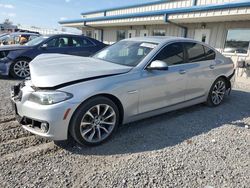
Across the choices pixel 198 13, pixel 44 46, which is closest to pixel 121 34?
pixel 198 13

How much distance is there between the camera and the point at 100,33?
1998 cm

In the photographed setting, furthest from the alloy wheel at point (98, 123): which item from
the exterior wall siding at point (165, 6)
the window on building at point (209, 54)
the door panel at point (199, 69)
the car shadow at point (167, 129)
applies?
the exterior wall siding at point (165, 6)

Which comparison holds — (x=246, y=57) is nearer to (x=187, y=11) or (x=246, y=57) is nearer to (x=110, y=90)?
(x=187, y=11)

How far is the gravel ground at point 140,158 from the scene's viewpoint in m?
2.61

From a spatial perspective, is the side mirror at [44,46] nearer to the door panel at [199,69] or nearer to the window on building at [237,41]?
the door panel at [199,69]

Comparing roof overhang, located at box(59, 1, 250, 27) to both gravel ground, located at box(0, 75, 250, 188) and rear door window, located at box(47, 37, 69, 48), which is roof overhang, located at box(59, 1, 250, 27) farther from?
gravel ground, located at box(0, 75, 250, 188)

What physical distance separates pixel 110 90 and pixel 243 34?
8574 mm

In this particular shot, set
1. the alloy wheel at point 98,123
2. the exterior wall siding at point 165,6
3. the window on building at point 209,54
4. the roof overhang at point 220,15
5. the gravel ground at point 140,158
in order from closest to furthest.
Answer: the gravel ground at point 140,158
the alloy wheel at point 98,123
the window on building at point 209,54
the roof overhang at point 220,15
the exterior wall siding at point 165,6

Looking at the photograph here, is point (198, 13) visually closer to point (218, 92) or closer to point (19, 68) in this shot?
point (218, 92)

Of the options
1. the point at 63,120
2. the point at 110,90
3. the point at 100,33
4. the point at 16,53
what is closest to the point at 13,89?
the point at 63,120

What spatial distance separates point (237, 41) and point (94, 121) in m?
8.90

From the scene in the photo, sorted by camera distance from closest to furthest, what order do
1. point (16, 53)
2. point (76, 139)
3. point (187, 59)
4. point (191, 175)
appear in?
point (191, 175), point (76, 139), point (187, 59), point (16, 53)

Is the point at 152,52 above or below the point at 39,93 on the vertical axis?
above

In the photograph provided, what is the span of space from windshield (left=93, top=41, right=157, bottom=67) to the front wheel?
6.53 ft
